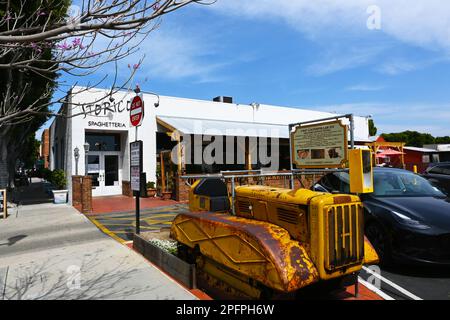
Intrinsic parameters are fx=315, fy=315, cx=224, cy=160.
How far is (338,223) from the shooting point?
123 inches

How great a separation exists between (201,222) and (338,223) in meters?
1.72

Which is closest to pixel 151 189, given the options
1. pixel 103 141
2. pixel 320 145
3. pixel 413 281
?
pixel 103 141

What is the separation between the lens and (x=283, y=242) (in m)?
3.11

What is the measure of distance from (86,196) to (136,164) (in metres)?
5.05

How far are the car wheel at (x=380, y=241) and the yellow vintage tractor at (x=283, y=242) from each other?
1215mm

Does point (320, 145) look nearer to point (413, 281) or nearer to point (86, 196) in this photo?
point (413, 281)

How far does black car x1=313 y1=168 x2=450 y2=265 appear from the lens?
4230 millimetres

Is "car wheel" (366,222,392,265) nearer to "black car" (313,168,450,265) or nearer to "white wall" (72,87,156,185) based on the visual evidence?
"black car" (313,168,450,265)

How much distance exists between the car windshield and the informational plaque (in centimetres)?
119

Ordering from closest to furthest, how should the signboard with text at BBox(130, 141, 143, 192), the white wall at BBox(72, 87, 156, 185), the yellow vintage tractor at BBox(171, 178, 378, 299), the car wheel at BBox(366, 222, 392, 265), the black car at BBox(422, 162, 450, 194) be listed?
the yellow vintage tractor at BBox(171, 178, 378, 299) → the car wheel at BBox(366, 222, 392, 265) → the signboard with text at BBox(130, 141, 143, 192) → the black car at BBox(422, 162, 450, 194) → the white wall at BBox(72, 87, 156, 185)

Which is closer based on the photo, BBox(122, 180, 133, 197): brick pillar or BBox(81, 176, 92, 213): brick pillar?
BBox(81, 176, 92, 213): brick pillar

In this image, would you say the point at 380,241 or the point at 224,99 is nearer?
the point at 380,241

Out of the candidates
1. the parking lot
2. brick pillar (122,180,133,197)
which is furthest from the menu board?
the parking lot

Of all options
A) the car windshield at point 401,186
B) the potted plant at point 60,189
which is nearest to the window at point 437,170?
the car windshield at point 401,186
